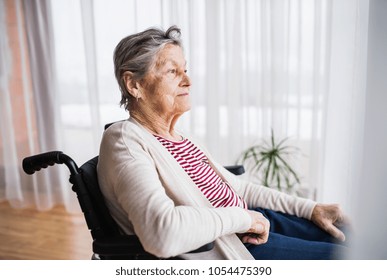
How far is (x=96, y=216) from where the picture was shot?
96cm

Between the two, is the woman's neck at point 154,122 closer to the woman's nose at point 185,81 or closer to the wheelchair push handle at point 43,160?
the woman's nose at point 185,81

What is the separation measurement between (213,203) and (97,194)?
12.8 inches

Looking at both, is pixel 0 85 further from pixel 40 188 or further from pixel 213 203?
pixel 213 203

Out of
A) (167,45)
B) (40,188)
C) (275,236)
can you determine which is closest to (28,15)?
(40,188)

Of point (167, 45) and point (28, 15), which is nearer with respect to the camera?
point (167, 45)

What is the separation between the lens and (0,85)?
2553 mm

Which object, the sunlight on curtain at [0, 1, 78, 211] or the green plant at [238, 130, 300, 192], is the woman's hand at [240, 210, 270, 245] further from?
the sunlight on curtain at [0, 1, 78, 211]

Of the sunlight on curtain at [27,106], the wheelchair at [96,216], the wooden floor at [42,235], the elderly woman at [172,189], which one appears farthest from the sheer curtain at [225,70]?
the wheelchair at [96,216]

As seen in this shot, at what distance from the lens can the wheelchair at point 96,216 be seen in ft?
2.86

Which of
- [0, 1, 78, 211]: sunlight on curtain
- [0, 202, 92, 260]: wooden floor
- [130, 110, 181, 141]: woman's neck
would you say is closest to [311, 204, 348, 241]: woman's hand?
[130, 110, 181, 141]: woman's neck

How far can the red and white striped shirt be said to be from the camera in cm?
107
